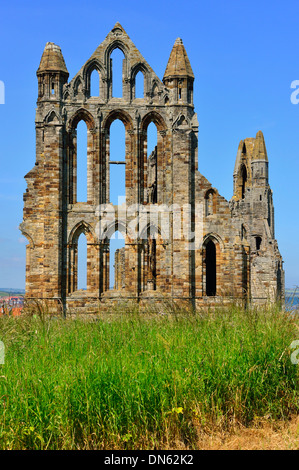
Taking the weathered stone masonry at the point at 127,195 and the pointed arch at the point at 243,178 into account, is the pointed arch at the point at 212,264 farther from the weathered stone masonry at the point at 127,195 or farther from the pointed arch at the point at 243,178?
the pointed arch at the point at 243,178

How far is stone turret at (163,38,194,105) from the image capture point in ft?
80.8

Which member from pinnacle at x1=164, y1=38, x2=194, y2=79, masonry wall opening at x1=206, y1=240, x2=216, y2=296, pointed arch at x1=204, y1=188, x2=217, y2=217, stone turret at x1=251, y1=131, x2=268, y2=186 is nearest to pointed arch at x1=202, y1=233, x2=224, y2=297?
masonry wall opening at x1=206, y1=240, x2=216, y2=296

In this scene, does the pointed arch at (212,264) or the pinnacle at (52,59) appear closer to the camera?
the pinnacle at (52,59)

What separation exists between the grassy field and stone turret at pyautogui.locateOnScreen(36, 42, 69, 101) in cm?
1540

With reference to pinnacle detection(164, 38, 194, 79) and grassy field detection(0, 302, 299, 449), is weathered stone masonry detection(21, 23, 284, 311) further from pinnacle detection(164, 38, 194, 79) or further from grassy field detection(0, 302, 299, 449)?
grassy field detection(0, 302, 299, 449)

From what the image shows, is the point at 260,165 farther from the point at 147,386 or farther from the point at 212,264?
the point at 147,386

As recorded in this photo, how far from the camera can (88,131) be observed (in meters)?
24.4

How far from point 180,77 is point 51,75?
5.13m

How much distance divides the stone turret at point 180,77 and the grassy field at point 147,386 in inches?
615

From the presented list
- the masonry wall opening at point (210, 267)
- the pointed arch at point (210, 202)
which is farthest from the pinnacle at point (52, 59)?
the masonry wall opening at point (210, 267)

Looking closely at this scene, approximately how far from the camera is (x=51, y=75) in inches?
949

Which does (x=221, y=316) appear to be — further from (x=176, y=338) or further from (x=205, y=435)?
(x=205, y=435)

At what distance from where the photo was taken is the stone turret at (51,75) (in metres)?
24.0
